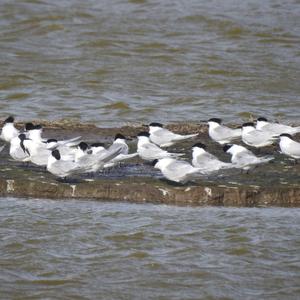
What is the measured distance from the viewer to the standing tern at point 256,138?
10.4 metres

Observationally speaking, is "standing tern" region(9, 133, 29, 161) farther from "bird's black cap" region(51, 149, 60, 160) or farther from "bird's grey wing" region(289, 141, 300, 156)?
"bird's grey wing" region(289, 141, 300, 156)

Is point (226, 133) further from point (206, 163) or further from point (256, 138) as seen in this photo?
point (206, 163)

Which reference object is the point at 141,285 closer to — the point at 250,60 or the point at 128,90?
the point at 128,90

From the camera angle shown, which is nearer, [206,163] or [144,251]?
[144,251]

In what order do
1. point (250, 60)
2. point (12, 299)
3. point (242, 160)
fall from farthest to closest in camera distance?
point (250, 60), point (242, 160), point (12, 299)

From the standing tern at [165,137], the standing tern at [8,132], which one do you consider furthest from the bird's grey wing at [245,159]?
the standing tern at [8,132]

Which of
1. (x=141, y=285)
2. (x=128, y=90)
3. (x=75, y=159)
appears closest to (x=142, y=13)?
(x=128, y=90)

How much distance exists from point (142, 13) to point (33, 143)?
10.1m

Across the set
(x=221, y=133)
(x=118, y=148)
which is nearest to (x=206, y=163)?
(x=118, y=148)

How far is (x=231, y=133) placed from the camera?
35.3ft

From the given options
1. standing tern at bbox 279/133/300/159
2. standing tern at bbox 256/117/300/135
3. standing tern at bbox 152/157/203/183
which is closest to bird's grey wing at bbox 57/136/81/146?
standing tern at bbox 152/157/203/183

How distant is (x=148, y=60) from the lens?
17.0 meters

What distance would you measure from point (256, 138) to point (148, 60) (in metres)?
6.83

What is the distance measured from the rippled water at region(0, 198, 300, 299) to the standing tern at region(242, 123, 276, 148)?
227cm
